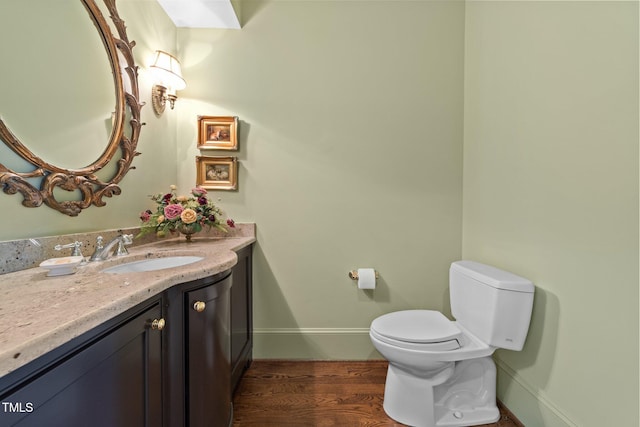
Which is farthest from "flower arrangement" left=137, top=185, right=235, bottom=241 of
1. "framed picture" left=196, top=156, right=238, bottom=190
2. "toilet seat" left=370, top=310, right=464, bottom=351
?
"toilet seat" left=370, top=310, right=464, bottom=351

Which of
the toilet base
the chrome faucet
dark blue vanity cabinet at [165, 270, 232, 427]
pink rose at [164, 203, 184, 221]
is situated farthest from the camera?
pink rose at [164, 203, 184, 221]

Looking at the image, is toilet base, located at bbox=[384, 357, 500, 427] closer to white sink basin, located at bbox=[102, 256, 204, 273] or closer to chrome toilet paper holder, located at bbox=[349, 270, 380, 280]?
chrome toilet paper holder, located at bbox=[349, 270, 380, 280]

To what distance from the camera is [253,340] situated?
1672 millimetres

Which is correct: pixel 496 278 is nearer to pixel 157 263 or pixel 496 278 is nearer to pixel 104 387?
pixel 104 387

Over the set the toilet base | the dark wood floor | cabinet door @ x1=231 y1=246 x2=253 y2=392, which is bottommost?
the dark wood floor

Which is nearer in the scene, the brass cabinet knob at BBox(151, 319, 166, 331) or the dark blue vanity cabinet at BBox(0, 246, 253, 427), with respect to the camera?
the dark blue vanity cabinet at BBox(0, 246, 253, 427)

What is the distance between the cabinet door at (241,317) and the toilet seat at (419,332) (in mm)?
767

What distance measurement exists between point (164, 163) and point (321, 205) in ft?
3.56

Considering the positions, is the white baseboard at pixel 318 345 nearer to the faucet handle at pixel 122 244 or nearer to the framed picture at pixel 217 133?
A: the faucet handle at pixel 122 244

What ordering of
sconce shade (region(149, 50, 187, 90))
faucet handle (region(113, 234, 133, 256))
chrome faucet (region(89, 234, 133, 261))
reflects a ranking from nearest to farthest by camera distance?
chrome faucet (region(89, 234, 133, 261))
faucet handle (region(113, 234, 133, 256))
sconce shade (region(149, 50, 187, 90))

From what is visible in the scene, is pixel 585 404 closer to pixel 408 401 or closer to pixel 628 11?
pixel 408 401

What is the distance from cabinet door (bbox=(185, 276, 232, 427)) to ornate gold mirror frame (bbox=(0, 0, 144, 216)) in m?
0.68

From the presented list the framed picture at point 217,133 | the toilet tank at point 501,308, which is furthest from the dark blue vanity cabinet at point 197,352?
the toilet tank at point 501,308

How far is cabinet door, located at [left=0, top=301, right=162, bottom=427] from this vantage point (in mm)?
417
